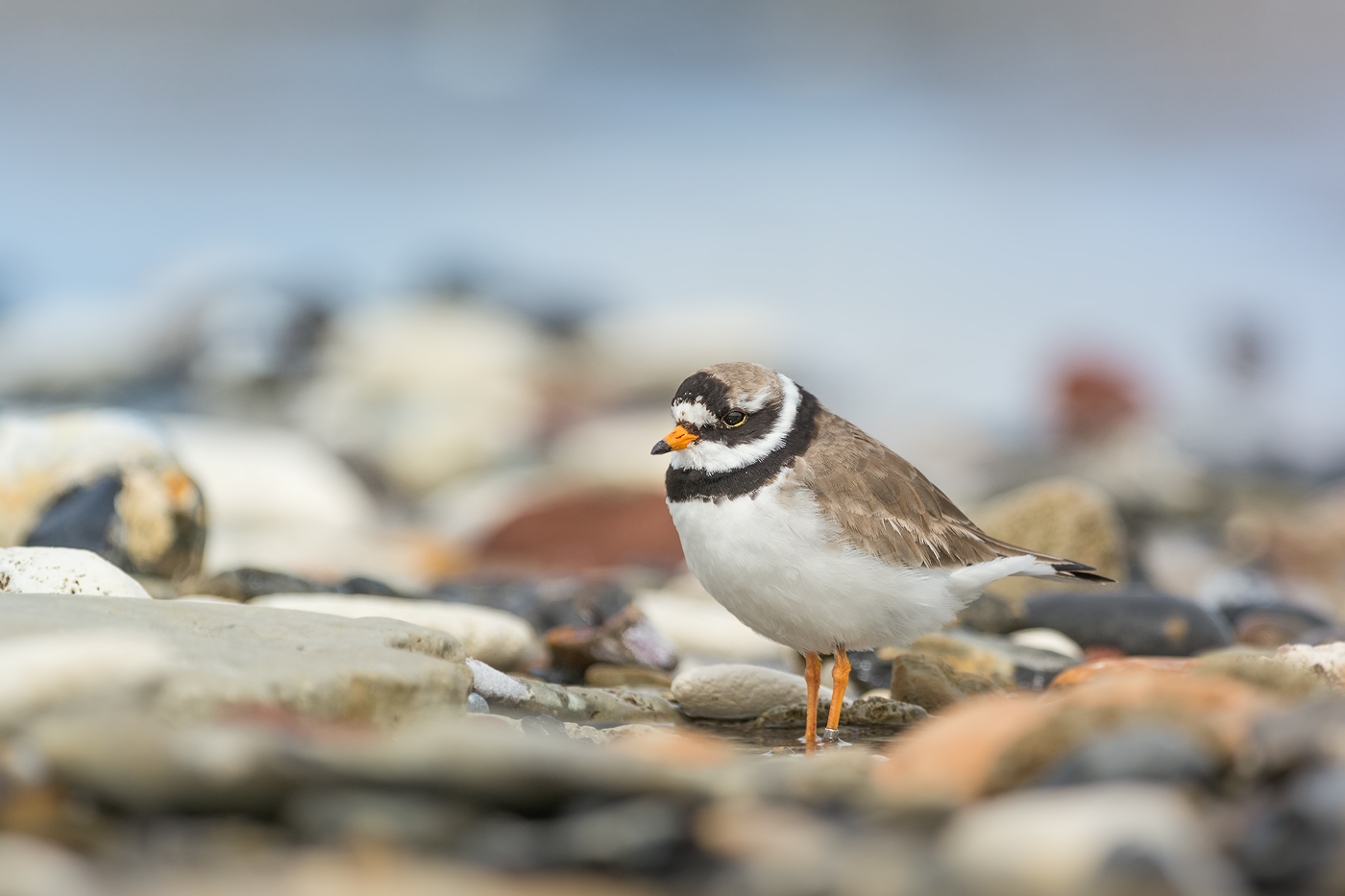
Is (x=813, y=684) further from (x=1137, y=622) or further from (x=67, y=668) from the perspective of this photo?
(x=67, y=668)

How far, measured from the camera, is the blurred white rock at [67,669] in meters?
3.56

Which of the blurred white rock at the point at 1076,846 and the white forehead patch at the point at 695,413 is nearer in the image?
the blurred white rock at the point at 1076,846

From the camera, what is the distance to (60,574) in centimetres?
574

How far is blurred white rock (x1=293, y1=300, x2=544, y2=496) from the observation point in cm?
2373

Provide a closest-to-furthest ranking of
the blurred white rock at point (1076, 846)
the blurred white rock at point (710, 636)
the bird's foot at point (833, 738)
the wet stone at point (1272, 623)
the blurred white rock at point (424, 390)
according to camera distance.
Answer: the blurred white rock at point (1076, 846), the bird's foot at point (833, 738), the blurred white rock at point (710, 636), the wet stone at point (1272, 623), the blurred white rock at point (424, 390)

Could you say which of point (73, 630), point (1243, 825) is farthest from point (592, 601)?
point (1243, 825)

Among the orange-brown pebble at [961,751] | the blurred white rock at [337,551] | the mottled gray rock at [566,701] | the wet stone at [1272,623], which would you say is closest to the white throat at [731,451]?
the mottled gray rock at [566,701]

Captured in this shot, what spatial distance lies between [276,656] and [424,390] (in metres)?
23.4

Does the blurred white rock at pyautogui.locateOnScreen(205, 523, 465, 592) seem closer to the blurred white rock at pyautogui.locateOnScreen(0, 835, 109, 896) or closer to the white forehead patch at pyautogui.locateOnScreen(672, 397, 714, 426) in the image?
the white forehead patch at pyautogui.locateOnScreen(672, 397, 714, 426)

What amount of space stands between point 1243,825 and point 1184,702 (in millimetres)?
601

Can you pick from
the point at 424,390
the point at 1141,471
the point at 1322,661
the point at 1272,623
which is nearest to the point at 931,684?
the point at 1322,661

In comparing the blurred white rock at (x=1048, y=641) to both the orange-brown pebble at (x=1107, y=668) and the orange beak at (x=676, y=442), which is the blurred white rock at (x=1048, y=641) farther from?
the orange beak at (x=676, y=442)

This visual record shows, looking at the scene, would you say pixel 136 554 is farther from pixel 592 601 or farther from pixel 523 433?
pixel 523 433

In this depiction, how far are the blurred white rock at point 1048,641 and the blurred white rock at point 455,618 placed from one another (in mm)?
2940
